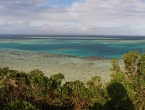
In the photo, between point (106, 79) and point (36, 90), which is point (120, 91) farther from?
point (106, 79)

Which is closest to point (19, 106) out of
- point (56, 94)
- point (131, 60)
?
point (56, 94)

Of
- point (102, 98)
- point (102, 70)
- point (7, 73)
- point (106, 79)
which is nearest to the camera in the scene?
point (7, 73)

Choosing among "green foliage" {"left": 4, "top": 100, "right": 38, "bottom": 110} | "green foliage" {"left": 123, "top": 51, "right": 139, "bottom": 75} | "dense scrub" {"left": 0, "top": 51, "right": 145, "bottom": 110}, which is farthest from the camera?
"green foliage" {"left": 123, "top": 51, "right": 139, "bottom": 75}

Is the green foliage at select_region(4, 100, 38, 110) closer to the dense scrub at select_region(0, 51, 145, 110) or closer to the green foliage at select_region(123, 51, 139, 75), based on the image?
the dense scrub at select_region(0, 51, 145, 110)

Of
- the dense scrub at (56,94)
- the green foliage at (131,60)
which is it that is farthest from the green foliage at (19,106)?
the green foliage at (131,60)

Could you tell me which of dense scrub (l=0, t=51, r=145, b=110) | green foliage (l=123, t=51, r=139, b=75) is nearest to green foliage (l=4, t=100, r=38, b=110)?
dense scrub (l=0, t=51, r=145, b=110)

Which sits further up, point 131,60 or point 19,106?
point 131,60

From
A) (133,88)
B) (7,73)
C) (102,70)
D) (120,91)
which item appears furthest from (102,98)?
(102,70)

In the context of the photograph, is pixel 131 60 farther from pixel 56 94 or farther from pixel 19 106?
pixel 19 106

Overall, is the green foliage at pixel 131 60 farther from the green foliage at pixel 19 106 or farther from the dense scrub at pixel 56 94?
the green foliage at pixel 19 106

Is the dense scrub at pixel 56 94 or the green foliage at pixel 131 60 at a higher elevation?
the green foliage at pixel 131 60

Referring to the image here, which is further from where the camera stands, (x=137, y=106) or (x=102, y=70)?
(x=102, y=70)
